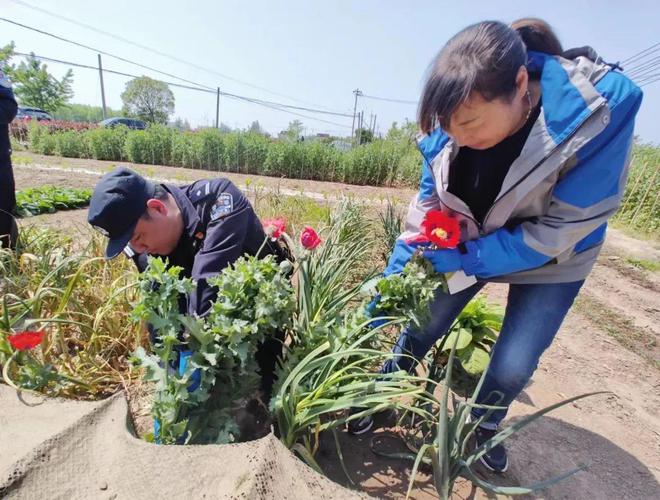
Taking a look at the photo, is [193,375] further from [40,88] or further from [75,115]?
[75,115]

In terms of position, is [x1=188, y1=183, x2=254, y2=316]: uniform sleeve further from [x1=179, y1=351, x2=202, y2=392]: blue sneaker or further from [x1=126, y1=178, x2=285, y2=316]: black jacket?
[x1=179, y1=351, x2=202, y2=392]: blue sneaker

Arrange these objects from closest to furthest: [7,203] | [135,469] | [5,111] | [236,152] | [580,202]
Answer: [135,469], [580,202], [5,111], [7,203], [236,152]

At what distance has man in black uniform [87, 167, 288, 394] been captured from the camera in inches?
49.1

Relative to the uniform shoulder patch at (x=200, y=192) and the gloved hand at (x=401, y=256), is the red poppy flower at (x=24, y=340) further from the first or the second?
the gloved hand at (x=401, y=256)

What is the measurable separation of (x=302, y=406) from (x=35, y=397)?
0.70 meters

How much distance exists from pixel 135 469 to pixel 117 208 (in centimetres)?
82

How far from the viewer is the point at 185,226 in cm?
152

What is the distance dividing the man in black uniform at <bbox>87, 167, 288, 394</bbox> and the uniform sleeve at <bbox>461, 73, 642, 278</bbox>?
777 mm

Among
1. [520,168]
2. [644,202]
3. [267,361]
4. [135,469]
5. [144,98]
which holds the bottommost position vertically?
[267,361]

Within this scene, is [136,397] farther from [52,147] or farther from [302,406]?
[52,147]

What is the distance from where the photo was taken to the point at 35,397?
963 mm

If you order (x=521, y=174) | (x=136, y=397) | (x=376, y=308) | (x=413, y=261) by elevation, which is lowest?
(x=136, y=397)

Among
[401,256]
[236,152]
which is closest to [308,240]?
[401,256]

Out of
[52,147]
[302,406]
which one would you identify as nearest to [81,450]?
[302,406]
